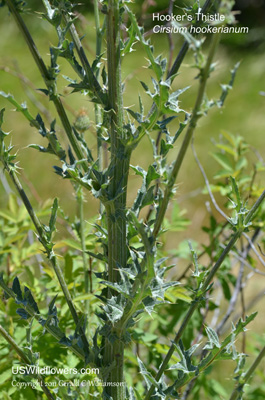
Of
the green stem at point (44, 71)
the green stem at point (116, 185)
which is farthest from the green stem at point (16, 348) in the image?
the green stem at point (44, 71)

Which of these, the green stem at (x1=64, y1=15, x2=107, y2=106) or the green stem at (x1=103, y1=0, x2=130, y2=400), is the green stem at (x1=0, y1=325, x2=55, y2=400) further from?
the green stem at (x1=64, y1=15, x2=107, y2=106)

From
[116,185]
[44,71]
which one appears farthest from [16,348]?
[44,71]

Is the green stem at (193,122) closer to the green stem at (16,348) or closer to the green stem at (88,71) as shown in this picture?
the green stem at (88,71)

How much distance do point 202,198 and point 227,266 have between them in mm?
1972

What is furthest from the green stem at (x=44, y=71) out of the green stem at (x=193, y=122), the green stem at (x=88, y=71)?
the green stem at (x=193, y=122)

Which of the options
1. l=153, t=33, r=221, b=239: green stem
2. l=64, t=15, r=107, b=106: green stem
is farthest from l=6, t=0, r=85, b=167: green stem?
l=153, t=33, r=221, b=239: green stem

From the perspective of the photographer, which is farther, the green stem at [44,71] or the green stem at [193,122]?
the green stem at [44,71]

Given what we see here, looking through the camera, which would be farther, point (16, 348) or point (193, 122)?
point (16, 348)

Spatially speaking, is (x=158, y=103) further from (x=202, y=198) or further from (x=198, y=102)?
(x=202, y=198)

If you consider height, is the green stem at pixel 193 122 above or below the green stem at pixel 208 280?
above

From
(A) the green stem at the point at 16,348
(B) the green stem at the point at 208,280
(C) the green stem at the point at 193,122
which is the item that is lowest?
(A) the green stem at the point at 16,348

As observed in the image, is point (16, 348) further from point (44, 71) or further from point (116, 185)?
point (44, 71)

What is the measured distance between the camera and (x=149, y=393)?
0.82 m

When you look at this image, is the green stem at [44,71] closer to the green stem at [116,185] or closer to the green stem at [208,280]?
the green stem at [116,185]
